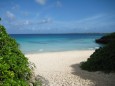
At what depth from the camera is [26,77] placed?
5305 millimetres

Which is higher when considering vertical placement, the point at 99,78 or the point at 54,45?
the point at 99,78

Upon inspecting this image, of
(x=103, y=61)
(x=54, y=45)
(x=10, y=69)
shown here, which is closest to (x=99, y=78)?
(x=103, y=61)

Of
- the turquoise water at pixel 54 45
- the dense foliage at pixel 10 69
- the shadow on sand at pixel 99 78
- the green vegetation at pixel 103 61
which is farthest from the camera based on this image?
the turquoise water at pixel 54 45

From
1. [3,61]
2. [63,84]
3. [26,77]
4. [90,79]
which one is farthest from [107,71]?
[3,61]

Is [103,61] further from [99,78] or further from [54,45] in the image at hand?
[54,45]

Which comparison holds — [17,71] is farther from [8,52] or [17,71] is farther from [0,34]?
[0,34]

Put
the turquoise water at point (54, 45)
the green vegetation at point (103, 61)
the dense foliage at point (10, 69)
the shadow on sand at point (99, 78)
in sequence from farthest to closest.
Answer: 1. the turquoise water at point (54, 45)
2. the green vegetation at point (103, 61)
3. the shadow on sand at point (99, 78)
4. the dense foliage at point (10, 69)

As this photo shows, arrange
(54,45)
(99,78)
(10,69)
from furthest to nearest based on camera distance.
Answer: (54,45) < (99,78) < (10,69)

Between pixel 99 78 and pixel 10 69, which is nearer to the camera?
pixel 10 69

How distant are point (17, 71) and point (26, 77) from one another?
769 millimetres

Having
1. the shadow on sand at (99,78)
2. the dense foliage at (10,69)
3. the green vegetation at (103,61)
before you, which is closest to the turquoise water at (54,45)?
the green vegetation at (103,61)

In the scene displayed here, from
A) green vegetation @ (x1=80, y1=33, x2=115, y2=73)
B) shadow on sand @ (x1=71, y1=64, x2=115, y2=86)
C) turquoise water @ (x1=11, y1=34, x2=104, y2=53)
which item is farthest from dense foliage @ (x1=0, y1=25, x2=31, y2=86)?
turquoise water @ (x1=11, y1=34, x2=104, y2=53)

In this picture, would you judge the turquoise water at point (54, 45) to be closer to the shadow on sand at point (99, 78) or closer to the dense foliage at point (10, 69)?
the shadow on sand at point (99, 78)

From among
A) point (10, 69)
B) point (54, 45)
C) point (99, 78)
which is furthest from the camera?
point (54, 45)
